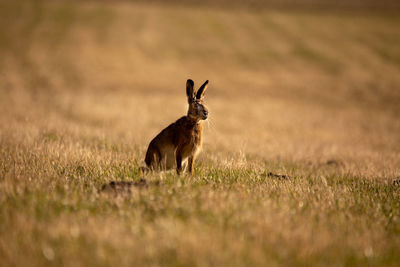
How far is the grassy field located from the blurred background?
0.57 feet

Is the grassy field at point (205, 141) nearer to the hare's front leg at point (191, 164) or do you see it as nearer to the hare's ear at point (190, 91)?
the hare's front leg at point (191, 164)

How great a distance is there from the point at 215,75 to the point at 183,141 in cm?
2699

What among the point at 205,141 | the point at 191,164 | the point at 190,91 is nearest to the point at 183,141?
the point at 191,164

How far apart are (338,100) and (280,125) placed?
1187 cm

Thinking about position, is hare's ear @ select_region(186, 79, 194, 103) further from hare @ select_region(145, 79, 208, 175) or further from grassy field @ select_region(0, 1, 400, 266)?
grassy field @ select_region(0, 1, 400, 266)

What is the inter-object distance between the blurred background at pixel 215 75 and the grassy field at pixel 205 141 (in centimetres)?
17

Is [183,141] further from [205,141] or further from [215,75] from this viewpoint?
[215,75]

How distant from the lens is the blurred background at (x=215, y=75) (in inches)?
470

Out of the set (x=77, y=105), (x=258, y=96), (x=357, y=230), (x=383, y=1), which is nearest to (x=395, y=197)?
(x=357, y=230)

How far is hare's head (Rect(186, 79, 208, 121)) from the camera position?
555 cm

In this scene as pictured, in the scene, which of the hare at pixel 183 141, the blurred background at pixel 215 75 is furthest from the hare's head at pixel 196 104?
the blurred background at pixel 215 75

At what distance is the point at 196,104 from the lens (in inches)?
221

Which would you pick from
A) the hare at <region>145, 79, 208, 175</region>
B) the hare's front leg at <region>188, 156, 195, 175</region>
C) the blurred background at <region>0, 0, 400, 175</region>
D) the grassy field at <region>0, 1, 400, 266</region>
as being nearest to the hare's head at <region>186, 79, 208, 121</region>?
the hare at <region>145, 79, 208, 175</region>

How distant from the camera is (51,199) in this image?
13.3 ft
